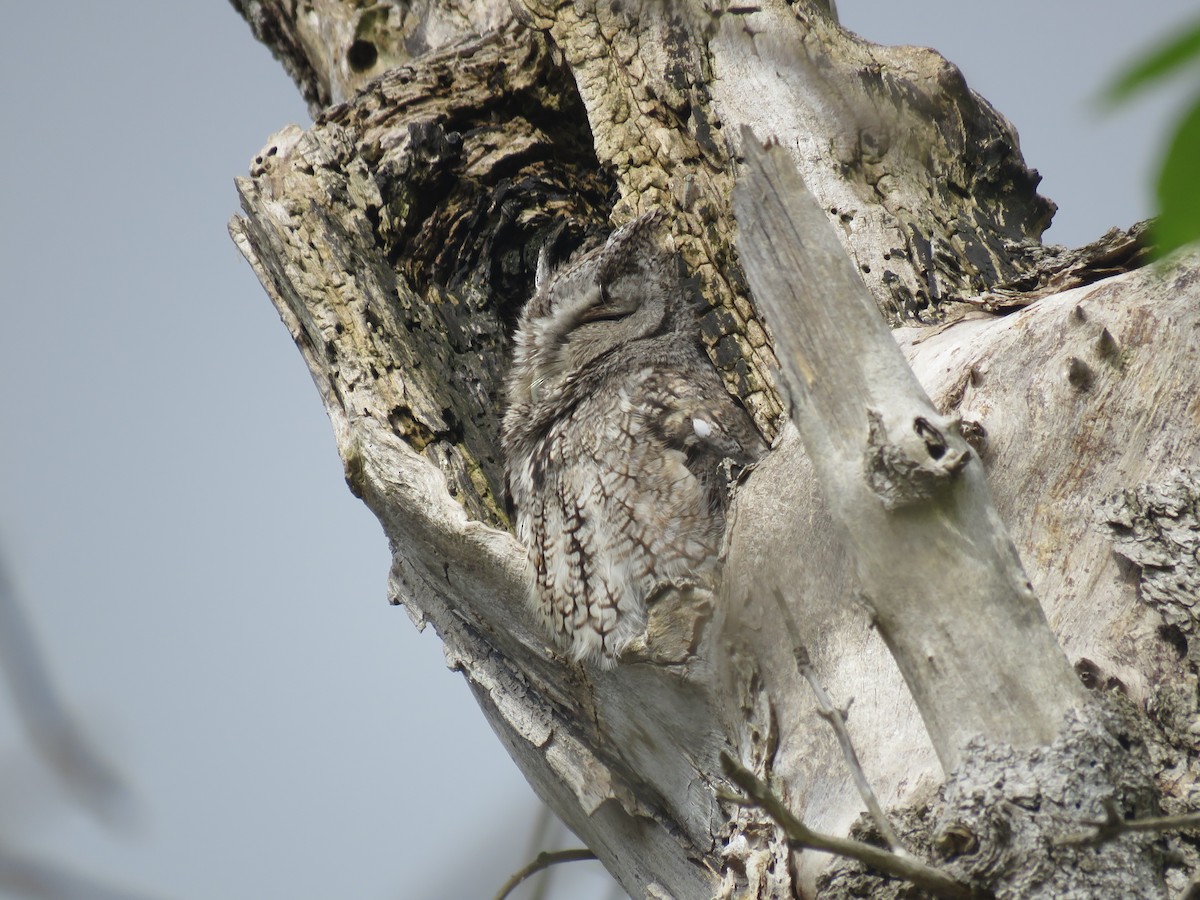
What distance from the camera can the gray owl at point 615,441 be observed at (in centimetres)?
232

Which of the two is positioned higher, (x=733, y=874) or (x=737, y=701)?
(x=737, y=701)

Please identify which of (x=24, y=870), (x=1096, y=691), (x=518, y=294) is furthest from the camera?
(x=518, y=294)

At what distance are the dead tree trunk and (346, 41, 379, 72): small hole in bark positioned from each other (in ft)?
0.06

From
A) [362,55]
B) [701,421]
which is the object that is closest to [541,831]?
[701,421]

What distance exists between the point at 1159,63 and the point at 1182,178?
5 cm

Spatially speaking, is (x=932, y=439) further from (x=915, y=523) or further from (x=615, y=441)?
(x=615, y=441)

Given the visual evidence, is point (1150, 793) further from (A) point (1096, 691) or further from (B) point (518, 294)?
(B) point (518, 294)

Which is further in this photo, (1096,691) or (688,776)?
(688,776)

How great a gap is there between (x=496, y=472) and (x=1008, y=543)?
1683mm

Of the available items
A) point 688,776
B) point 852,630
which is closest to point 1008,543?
point 852,630

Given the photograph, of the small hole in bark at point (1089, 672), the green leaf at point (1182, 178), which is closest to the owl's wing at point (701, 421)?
the small hole in bark at point (1089, 672)

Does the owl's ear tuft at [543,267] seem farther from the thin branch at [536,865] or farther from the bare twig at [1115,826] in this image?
the bare twig at [1115,826]

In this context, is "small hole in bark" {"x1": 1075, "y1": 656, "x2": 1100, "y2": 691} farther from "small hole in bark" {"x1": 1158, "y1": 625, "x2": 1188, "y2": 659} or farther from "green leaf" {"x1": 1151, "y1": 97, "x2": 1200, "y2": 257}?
"green leaf" {"x1": 1151, "y1": 97, "x2": 1200, "y2": 257}

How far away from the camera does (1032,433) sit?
172 cm
